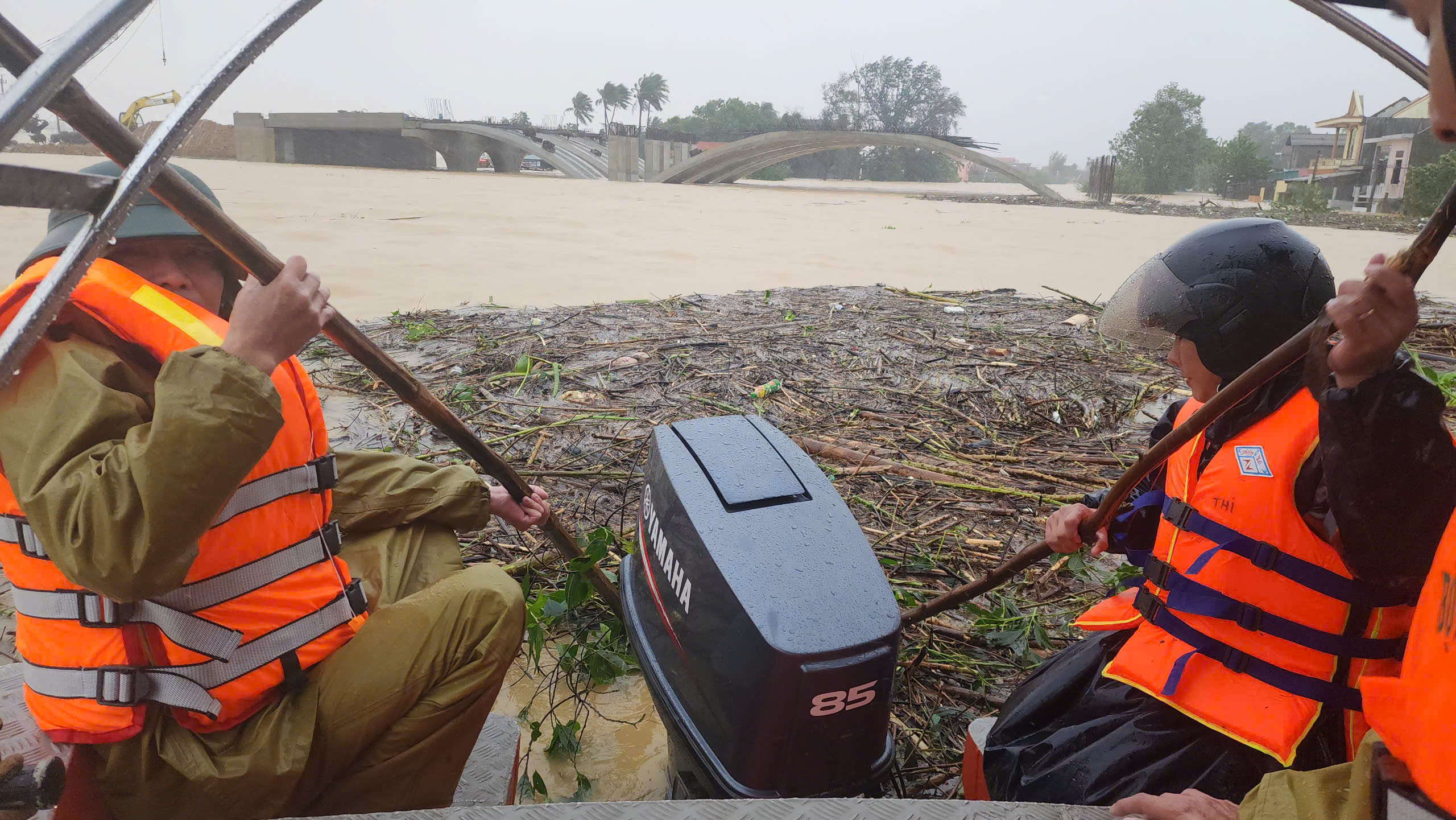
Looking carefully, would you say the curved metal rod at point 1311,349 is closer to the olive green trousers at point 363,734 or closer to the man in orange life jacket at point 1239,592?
the man in orange life jacket at point 1239,592

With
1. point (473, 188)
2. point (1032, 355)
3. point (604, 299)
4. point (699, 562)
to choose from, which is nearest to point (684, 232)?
point (604, 299)

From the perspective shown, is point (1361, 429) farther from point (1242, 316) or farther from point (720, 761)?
point (720, 761)

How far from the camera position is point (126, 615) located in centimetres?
156

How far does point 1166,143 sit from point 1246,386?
69566 mm

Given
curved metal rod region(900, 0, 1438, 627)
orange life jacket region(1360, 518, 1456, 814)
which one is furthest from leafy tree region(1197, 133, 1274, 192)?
orange life jacket region(1360, 518, 1456, 814)

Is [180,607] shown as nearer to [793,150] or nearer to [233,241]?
[233,241]

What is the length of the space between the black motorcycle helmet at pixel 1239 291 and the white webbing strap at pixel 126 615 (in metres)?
2.18

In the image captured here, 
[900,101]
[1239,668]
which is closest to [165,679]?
[1239,668]

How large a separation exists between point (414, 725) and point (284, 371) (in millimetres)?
831

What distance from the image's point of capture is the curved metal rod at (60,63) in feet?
2.60

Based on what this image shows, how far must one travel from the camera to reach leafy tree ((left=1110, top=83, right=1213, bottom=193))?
2355 inches

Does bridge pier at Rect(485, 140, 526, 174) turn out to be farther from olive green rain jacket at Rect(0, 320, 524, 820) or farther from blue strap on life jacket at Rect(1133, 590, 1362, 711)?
blue strap on life jacket at Rect(1133, 590, 1362, 711)

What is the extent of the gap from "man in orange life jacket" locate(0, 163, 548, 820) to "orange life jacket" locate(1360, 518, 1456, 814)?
156 centimetres

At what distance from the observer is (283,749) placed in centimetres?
165
